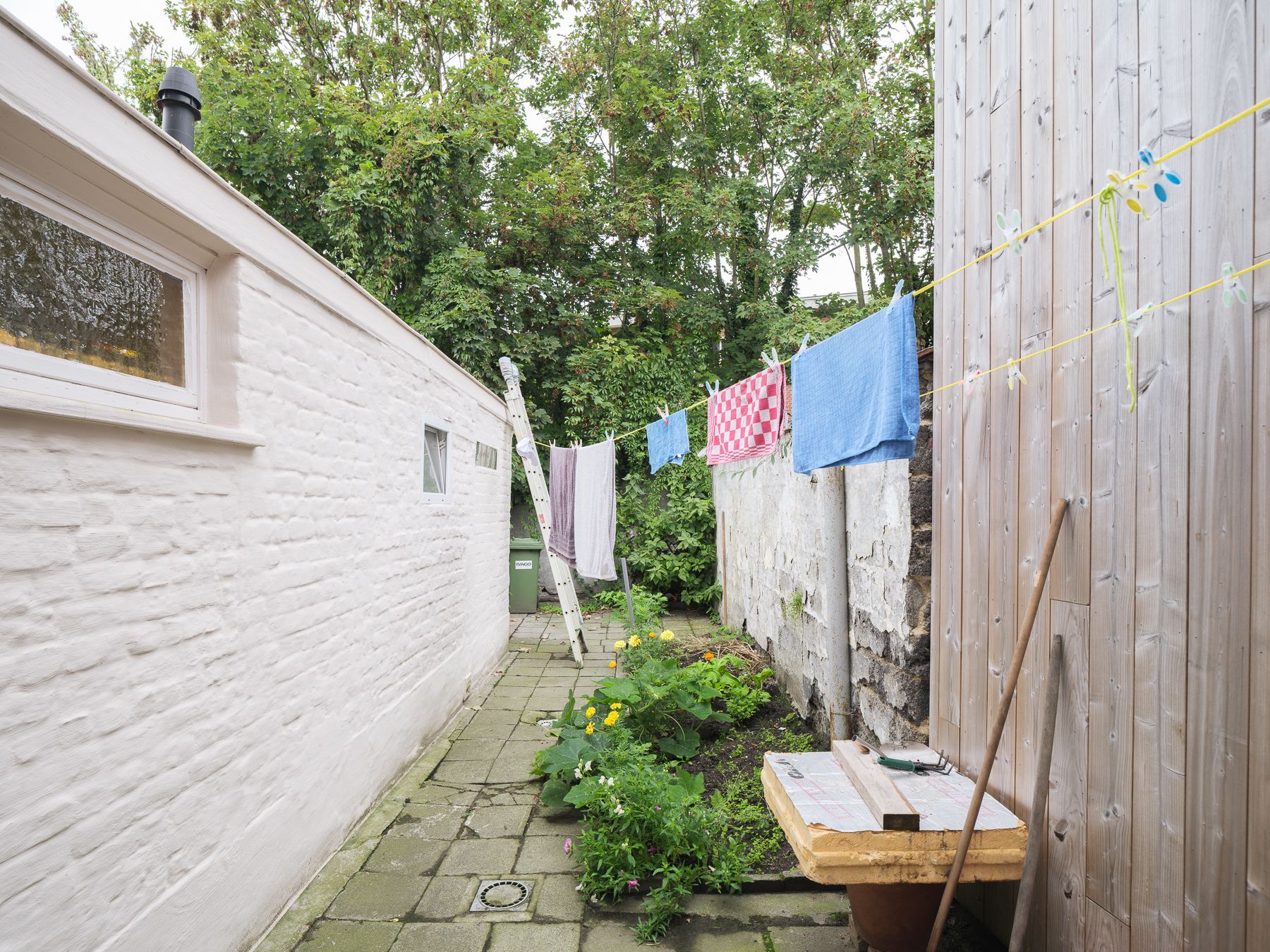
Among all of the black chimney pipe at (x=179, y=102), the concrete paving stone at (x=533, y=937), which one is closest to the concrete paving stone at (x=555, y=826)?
the concrete paving stone at (x=533, y=937)

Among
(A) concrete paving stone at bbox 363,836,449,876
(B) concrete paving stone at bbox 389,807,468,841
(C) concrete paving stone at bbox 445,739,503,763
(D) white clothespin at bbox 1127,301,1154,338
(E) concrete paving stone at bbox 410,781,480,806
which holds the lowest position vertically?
(C) concrete paving stone at bbox 445,739,503,763

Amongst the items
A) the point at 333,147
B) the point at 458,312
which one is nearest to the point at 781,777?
the point at 458,312

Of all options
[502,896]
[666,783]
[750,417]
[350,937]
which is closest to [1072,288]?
[666,783]

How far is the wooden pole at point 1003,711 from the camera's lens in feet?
5.92

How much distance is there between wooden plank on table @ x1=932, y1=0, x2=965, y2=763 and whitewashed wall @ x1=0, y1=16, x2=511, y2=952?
2479mm

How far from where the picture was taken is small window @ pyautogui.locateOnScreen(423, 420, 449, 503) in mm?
4551

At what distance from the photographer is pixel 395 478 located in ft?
12.8

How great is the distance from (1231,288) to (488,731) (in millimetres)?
4464

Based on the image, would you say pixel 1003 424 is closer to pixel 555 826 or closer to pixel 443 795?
pixel 555 826

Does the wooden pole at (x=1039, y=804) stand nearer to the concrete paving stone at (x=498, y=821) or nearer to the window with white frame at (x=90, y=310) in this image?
the concrete paving stone at (x=498, y=821)

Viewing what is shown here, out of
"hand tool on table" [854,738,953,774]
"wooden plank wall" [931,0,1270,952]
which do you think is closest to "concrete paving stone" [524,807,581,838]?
"hand tool on table" [854,738,953,774]

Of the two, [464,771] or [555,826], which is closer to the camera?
[555,826]

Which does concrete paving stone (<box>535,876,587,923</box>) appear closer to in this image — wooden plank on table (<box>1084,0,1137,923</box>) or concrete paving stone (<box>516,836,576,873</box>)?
concrete paving stone (<box>516,836,576,873</box>)

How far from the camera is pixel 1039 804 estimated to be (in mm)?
1813
